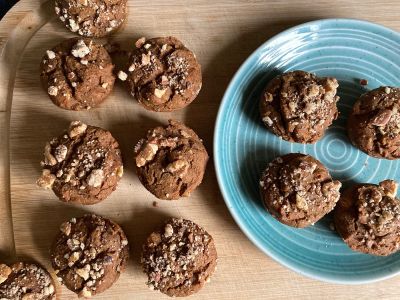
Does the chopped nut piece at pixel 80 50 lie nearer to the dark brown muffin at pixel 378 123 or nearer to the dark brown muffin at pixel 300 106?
the dark brown muffin at pixel 300 106

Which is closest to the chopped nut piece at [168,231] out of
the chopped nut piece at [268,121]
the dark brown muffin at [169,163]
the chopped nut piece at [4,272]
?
the dark brown muffin at [169,163]

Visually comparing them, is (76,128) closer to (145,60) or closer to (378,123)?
(145,60)

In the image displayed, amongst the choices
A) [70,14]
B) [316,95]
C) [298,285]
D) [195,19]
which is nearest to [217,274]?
[298,285]

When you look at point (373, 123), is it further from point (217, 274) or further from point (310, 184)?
point (217, 274)

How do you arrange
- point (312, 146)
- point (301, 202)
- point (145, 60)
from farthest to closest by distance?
1. point (312, 146)
2. point (145, 60)
3. point (301, 202)

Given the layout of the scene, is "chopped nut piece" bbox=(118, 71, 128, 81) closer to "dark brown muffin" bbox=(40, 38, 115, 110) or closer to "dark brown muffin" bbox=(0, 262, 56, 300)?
"dark brown muffin" bbox=(40, 38, 115, 110)

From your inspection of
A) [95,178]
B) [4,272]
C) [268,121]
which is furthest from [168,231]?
[4,272]

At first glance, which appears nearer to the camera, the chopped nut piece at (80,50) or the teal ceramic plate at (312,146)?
the chopped nut piece at (80,50)
